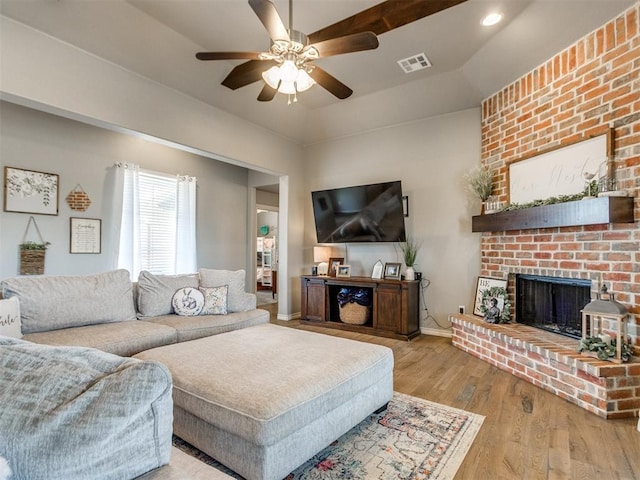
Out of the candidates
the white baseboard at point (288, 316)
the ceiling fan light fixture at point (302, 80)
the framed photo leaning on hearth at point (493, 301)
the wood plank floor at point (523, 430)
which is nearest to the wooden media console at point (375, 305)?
the white baseboard at point (288, 316)

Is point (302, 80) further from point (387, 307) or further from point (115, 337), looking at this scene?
point (387, 307)

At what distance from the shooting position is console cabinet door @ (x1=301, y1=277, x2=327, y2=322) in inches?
196

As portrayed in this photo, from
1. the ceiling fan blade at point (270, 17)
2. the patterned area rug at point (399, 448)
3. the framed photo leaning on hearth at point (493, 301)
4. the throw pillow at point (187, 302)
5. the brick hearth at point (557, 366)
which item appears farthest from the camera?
the framed photo leaning on hearth at point (493, 301)

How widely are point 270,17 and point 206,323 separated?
8.20ft

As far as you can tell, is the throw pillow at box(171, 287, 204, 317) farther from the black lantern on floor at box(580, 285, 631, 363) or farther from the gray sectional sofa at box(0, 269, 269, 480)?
the black lantern on floor at box(580, 285, 631, 363)

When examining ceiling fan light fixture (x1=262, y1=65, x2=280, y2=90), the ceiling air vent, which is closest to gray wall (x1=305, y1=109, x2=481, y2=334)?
the ceiling air vent

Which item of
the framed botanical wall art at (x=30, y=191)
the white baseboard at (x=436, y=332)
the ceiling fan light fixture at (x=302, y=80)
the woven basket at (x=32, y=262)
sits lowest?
the white baseboard at (x=436, y=332)

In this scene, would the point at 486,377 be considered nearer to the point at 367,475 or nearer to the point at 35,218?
the point at 367,475

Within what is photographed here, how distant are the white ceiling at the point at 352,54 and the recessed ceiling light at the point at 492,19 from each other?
7 cm

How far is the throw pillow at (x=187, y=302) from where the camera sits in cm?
339

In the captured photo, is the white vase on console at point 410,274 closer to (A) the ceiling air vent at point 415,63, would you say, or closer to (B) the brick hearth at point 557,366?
(B) the brick hearth at point 557,366

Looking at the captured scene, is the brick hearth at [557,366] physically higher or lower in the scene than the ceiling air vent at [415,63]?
lower

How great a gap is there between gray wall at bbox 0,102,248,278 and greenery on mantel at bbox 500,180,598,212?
439 centimetres

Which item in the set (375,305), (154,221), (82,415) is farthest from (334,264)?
(82,415)
